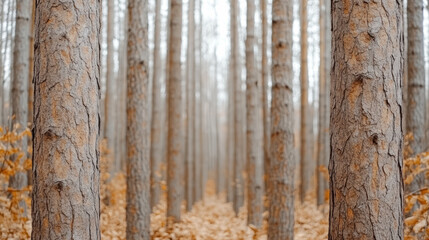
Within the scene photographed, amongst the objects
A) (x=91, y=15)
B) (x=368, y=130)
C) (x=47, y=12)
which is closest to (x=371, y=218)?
(x=368, y=130)

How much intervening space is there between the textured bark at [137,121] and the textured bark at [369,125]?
351cm

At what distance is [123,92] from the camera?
1596cm

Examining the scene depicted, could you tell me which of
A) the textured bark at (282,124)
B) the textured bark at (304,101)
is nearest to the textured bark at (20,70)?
the textured bark at (282,124)

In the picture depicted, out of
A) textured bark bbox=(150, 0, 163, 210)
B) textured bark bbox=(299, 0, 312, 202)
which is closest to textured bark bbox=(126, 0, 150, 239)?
textured bark bbox=(150, 0, 163, 210)

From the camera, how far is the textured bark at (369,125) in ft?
8.71

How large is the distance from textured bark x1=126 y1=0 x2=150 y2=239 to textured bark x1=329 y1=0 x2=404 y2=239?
351cm

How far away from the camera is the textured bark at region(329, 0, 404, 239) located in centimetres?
266

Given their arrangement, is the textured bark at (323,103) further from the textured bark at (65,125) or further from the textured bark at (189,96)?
the textured bark at (65,125)

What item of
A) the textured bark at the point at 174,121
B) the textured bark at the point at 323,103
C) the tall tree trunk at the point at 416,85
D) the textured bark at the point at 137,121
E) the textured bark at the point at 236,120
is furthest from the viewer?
the textured bark at the point at 323,103

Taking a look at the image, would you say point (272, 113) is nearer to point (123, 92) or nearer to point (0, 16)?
point (0, 16)

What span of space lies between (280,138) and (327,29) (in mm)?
7007

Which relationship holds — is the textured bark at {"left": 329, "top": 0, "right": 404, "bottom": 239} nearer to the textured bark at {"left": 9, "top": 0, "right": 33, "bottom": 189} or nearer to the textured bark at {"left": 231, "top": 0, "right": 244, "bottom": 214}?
the textured bark at {"left": 9, "top": 0, "right": 33, "bottom": 189}

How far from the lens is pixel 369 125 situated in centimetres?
268

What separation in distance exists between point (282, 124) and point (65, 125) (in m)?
3.13
